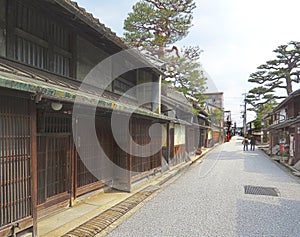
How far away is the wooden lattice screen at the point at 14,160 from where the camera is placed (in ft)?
13.1

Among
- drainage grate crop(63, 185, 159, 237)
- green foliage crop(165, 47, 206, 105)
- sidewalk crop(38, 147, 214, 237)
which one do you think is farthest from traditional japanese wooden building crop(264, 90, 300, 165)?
drainage grate crop(63, 185, 159, 237)

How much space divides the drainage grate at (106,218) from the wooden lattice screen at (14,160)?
130 centimetres

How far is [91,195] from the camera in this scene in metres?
8.01

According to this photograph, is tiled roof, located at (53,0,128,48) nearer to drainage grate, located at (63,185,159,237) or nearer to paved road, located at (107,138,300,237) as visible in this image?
drainage grate, located at (63,185,159,237)

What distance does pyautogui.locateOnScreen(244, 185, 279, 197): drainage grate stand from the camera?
940 centimetres

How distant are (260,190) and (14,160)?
8944 mm

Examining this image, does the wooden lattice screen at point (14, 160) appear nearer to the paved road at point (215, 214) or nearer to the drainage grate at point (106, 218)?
the drainage grate at point (106, 218)

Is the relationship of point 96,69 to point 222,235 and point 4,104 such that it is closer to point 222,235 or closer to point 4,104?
point 4,104

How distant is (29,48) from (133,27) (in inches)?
577

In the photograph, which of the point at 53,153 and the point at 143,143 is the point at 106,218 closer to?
the point at 53,153

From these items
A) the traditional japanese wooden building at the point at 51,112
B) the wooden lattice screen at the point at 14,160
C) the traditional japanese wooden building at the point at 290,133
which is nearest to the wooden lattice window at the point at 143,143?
the traditional japanese wooden building at the point at 51,112

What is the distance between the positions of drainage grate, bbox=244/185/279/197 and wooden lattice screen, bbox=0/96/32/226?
25.7ft

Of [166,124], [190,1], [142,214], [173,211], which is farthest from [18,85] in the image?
[190,1]

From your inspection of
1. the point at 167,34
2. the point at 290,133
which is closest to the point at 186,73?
the point at 167,34
